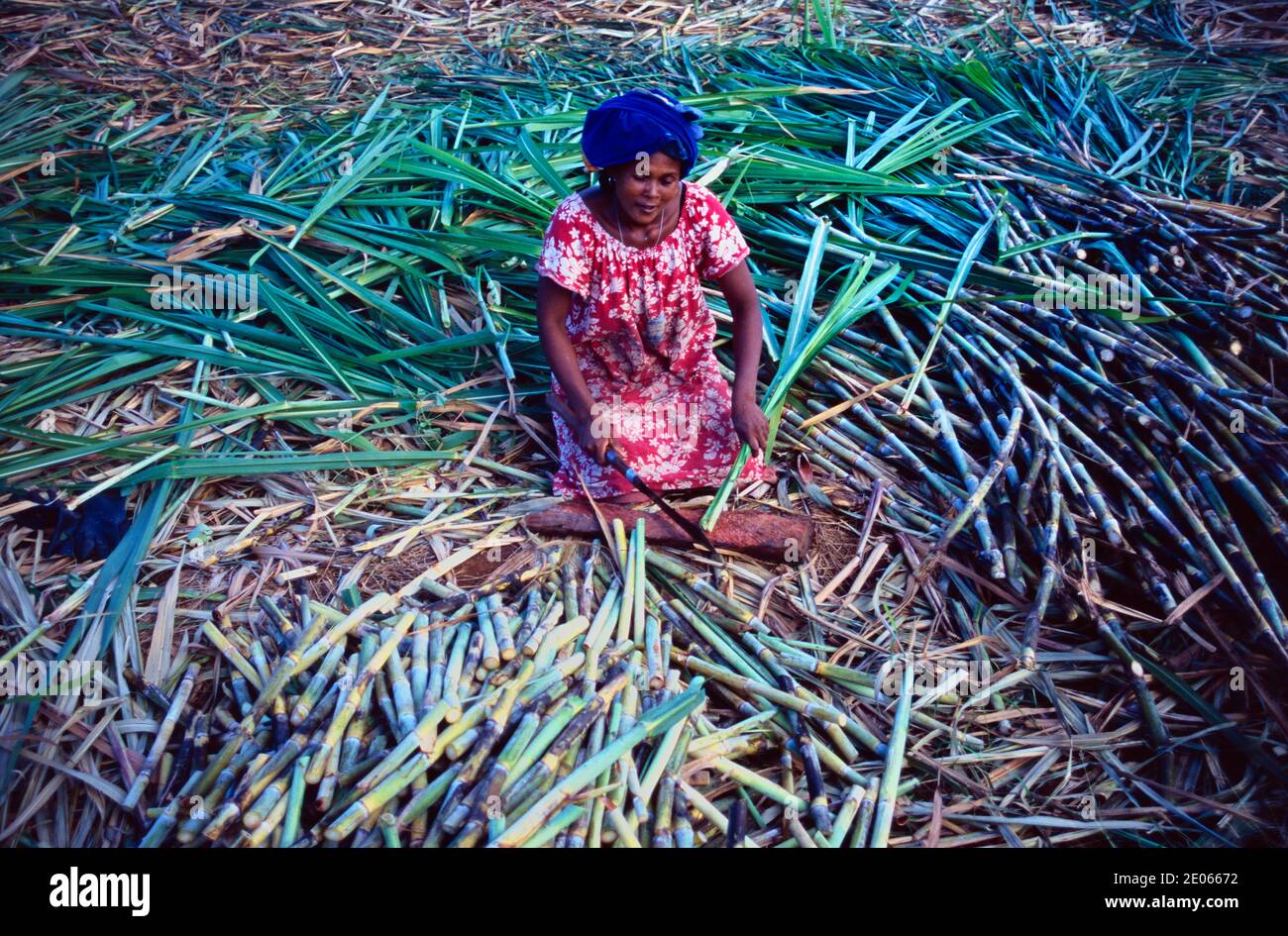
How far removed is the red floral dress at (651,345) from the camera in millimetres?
2332

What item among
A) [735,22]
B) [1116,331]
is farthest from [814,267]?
[735,22]

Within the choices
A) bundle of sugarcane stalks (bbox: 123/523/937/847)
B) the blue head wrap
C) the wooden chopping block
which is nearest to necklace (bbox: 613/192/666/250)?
the blue head wrap

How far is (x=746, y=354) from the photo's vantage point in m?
2.44

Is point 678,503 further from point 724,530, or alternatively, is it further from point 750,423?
point 750,423

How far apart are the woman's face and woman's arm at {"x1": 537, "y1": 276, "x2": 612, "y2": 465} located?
0.28 metres

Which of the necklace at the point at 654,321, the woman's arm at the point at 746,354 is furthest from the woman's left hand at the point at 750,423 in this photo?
the necklace at the point at 654,321

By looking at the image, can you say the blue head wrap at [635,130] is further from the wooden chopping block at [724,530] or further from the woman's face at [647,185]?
the wooden chopping block at [724,530]

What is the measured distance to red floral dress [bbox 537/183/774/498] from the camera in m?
2.33

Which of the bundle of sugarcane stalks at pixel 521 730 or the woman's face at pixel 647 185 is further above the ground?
the woman's face at pixel 647 185

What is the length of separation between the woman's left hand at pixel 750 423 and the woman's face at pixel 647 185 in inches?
20.3

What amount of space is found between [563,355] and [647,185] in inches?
19.2

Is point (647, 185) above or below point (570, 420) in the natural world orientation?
above

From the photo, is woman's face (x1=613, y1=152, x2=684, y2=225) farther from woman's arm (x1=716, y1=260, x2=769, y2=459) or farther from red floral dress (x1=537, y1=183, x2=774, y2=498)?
woman's arm (x1=716, y1=260, x2=769, y2=459)

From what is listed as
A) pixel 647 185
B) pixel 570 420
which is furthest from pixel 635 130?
pixel 570 420
